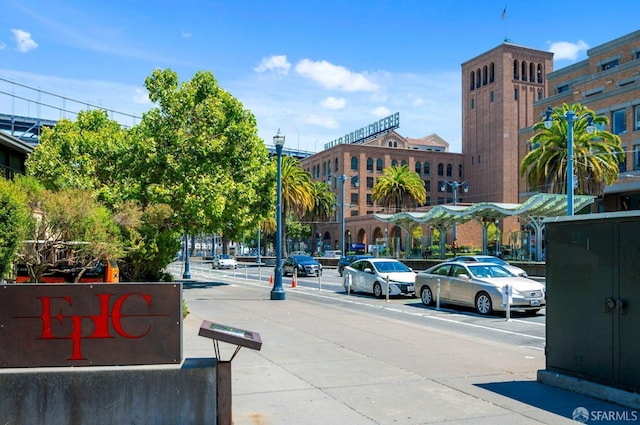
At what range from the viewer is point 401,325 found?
45.6 feet

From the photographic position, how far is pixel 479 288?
17094 mm

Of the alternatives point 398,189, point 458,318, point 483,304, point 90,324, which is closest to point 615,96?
point 398,189

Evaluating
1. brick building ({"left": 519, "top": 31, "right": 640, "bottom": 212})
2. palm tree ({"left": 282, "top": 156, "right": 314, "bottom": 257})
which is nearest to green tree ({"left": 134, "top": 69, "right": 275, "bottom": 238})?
palm tree ({"left": 282, "top": 156, "right": 314, "bottom": 257})

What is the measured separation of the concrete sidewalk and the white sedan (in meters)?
8.39

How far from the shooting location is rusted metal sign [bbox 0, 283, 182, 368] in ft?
18.2

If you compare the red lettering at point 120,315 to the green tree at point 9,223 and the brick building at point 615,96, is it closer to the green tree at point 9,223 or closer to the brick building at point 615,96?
the green tree at point 9,223

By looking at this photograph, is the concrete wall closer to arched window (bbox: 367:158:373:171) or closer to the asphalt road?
the asphalt road

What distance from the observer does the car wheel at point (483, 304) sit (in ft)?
54.8

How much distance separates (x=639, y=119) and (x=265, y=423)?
52.1 meters

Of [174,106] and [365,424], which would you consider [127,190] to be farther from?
[365,424]

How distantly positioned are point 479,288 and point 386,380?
989 cm

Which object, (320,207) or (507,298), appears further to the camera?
(320,207)

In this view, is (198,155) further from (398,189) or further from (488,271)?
(398,189)

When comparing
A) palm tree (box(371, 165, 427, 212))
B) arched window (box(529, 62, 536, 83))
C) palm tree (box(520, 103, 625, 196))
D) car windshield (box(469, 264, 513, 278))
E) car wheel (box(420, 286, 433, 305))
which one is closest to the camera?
car windshield (box(469, 264, 513, 278))
